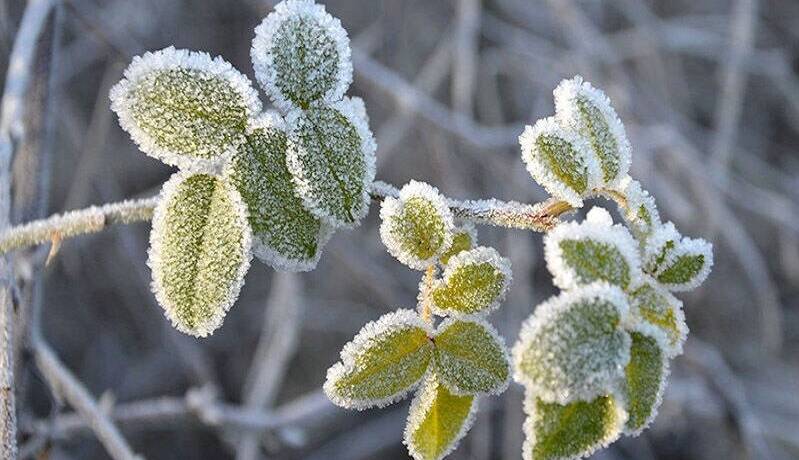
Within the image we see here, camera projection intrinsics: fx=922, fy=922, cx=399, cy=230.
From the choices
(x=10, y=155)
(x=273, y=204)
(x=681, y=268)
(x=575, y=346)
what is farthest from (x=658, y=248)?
(x=10, y=155)

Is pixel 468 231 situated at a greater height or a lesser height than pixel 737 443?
lesser

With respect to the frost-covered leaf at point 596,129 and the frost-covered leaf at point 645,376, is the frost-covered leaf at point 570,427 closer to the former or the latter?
the frost-covered leaf at point 645,376

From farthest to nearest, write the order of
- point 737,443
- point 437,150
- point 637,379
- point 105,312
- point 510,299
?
point 105,312 → point 510,299 → point 437,150 → point 737,443 → point 637,379

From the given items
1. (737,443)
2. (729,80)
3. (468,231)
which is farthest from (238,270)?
(729,80)

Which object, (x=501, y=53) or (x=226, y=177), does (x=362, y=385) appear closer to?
(x=226, y=177)

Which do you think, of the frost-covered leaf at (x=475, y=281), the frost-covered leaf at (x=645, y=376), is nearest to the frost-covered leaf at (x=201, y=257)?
the frost-covered leaf at (x=475, y=281)

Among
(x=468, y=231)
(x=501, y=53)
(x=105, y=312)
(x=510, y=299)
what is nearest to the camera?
(x=468, y=231)

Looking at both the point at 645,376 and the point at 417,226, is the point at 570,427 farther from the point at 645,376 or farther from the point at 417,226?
the point at 417,226
